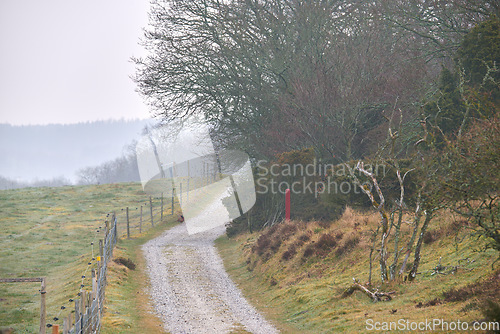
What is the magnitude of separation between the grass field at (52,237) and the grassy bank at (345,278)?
7.25 meters

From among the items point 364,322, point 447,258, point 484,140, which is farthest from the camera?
point 447,258

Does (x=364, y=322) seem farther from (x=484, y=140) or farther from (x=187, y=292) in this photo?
(x=187, y=292)

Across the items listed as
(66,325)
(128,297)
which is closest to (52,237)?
(128,297)

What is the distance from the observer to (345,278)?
52.6 ft

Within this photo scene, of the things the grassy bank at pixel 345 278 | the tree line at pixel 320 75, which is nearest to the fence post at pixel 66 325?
the grassy bank at pixel 345 278

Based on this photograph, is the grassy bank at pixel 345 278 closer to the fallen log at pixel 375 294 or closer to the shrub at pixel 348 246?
the shrub at pixel 348 246

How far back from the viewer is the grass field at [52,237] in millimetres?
19031

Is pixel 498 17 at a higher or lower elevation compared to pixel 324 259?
higher

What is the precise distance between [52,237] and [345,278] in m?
29.0

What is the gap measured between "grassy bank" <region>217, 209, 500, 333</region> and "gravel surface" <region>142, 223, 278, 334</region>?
72 centimetres

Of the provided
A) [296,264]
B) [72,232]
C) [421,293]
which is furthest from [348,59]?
[72,232]

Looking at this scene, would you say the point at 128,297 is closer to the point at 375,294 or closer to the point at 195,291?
the point at 195,291

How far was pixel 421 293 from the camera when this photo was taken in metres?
11.8

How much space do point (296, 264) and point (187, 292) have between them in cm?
434
